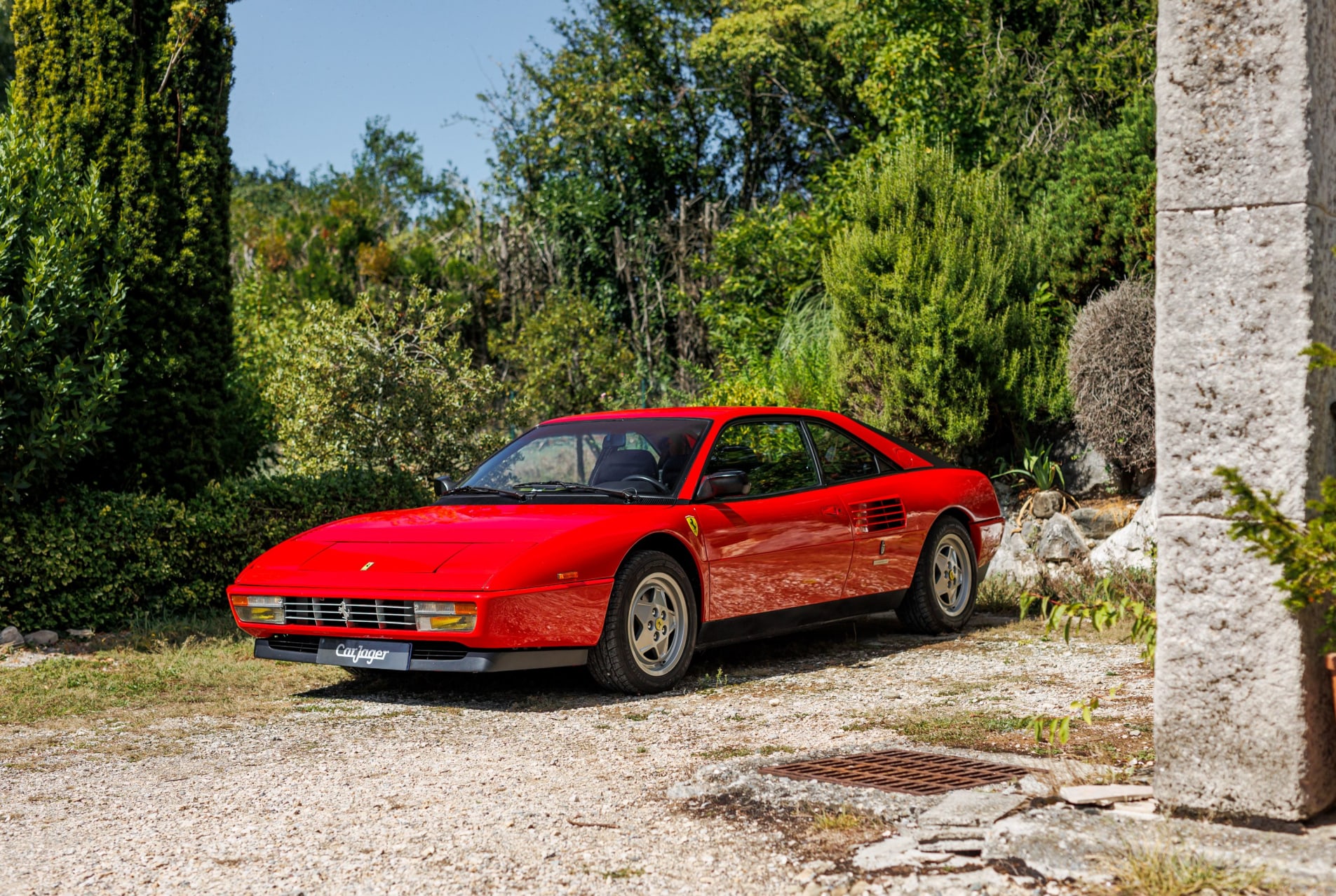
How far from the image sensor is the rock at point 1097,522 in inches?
448

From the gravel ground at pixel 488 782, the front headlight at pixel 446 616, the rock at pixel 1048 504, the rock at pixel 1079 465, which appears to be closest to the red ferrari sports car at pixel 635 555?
the front headlight at pixel 446 616

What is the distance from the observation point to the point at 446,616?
6402 millimetres

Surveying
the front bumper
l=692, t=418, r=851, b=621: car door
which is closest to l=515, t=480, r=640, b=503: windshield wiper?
l=692, t=418, r=851, b=621: car door

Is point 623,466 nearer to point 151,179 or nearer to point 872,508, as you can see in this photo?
point 872,508

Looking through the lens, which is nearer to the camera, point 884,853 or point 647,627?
point 884,853

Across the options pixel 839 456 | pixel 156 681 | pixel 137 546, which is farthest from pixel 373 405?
pixel 839 456

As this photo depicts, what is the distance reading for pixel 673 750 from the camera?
5570 millimetres

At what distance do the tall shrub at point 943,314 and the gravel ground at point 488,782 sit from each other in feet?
14.0

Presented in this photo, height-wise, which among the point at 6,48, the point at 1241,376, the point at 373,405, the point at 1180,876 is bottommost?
the point at 1180,876

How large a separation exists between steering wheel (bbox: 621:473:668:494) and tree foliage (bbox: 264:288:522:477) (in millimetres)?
5222

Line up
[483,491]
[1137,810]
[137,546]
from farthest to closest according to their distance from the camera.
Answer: [137,546], [483,491], [1137,810]

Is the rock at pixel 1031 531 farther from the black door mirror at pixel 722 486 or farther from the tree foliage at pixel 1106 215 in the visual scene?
the black door mirror at pixel 722 486

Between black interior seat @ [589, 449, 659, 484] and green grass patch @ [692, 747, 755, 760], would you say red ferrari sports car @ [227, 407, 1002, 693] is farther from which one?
green grass patch @ [692, 747, 755, 760]

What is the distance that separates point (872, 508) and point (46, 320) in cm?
551
